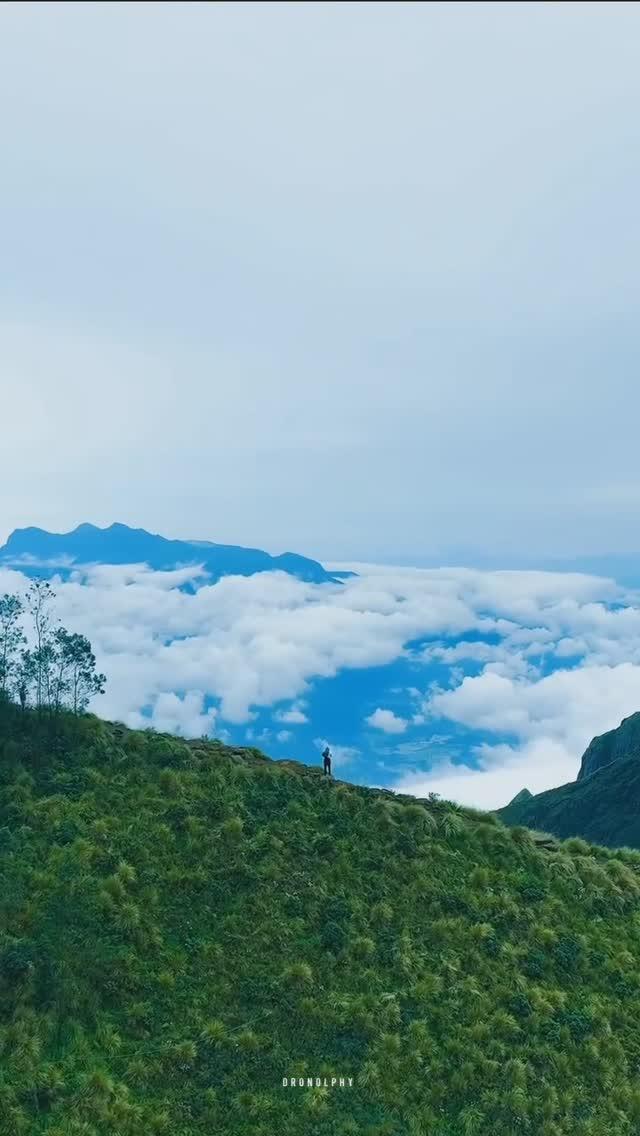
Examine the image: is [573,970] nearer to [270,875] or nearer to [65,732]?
[270,875]

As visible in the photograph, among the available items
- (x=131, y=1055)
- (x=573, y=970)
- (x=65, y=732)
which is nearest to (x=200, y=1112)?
(x=131, y=1055)

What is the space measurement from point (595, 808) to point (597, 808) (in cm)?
25

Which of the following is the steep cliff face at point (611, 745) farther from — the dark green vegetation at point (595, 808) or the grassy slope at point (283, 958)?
the grassy slope at point (283, 958)

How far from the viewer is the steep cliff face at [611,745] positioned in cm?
12050

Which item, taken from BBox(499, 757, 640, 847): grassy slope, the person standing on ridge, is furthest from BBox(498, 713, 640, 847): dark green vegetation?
the person standing on ridge

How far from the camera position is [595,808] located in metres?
95.8

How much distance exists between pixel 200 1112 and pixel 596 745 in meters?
114

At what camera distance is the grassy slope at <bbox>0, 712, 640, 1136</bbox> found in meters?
23.9

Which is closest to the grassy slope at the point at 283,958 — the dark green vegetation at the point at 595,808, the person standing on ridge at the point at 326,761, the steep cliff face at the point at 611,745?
the person standing on ridge at the point at 326,761

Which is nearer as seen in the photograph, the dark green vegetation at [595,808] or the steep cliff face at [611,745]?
the dark green vegetation at [595,808]

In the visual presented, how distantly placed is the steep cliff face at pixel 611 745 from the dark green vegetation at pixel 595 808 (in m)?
16.1

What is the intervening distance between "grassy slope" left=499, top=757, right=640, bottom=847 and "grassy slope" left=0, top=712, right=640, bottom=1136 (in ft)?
186

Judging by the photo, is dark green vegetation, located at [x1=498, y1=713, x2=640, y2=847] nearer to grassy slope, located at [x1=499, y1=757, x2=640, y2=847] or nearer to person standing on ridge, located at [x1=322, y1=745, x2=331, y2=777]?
grassy slope, located at [x1=499, y1=757, x2=640, y2=847]

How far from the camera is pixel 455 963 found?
28875 millimetres
